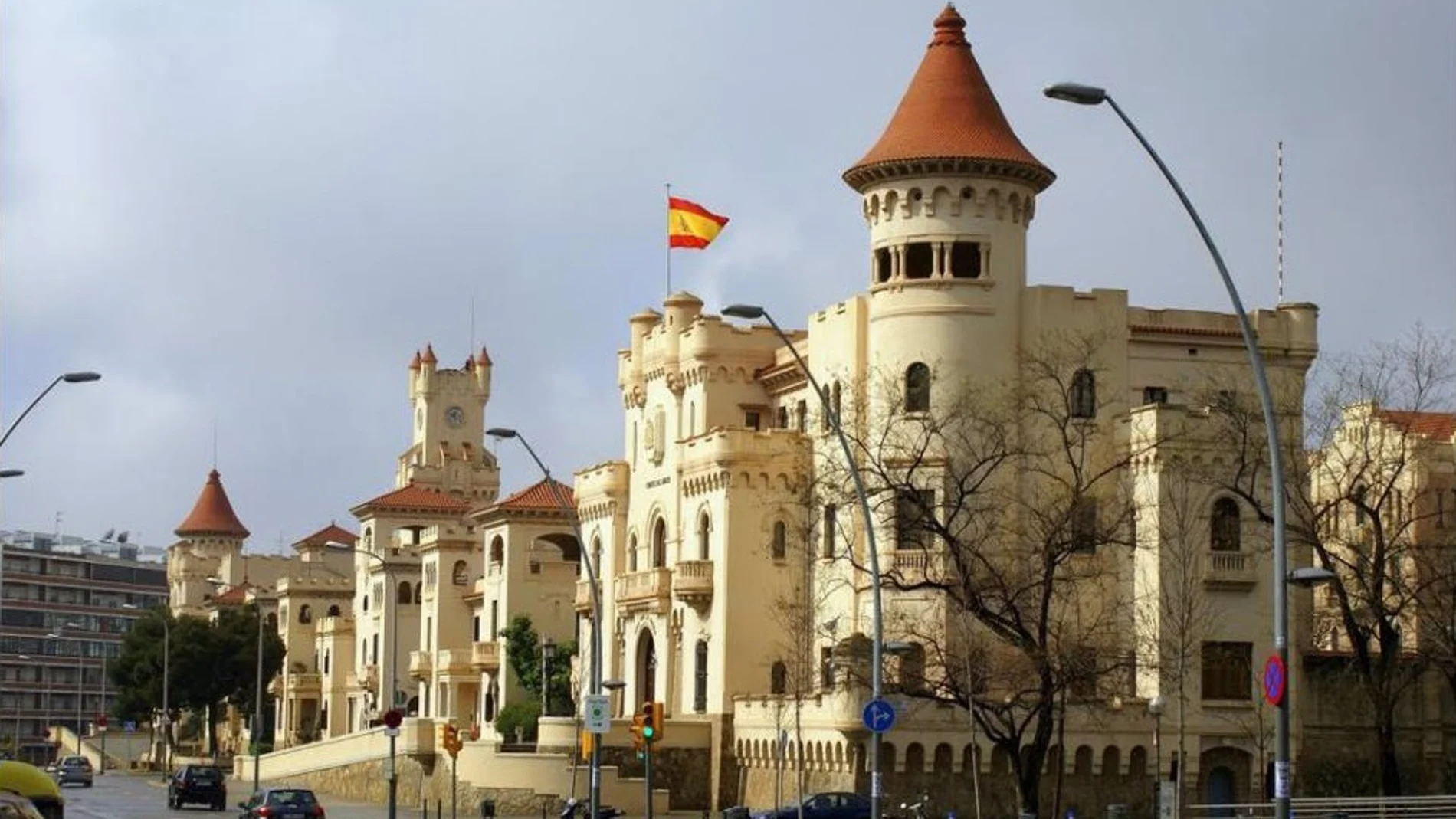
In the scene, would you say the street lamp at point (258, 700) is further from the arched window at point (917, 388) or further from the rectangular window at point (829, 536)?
the arched window at point (917, 388)

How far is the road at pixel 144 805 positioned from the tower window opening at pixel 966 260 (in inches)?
866

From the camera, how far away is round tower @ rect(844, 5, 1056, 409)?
75688 millimetres

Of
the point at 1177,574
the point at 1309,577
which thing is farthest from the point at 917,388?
the point at 1309,577

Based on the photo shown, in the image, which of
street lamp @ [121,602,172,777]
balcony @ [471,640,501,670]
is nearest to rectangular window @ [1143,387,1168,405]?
balcony @ [471,640,501,670]

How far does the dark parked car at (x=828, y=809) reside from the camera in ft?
208

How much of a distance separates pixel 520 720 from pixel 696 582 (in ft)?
63.7

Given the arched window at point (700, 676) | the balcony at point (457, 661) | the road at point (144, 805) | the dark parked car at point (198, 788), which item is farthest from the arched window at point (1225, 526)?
the balcony at point (457, 661)

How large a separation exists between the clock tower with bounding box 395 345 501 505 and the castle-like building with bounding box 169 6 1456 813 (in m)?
52.1

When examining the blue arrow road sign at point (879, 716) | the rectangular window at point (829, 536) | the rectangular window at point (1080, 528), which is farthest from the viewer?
the rectangular window at point (829, 536)

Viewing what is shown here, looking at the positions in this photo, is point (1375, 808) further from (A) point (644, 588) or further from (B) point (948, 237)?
(A) point (644, 588)

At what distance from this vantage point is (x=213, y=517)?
172500 mm

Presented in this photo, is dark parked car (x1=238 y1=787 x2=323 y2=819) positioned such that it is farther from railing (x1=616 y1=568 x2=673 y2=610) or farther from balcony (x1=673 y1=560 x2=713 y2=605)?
railing (x1=616 y1=568 x2=673 y2=610)

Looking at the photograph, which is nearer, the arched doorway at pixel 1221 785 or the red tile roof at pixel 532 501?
the arched doorway at pixel 1221 785

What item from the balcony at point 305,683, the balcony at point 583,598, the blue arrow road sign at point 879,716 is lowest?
the balcony at point 305,683
